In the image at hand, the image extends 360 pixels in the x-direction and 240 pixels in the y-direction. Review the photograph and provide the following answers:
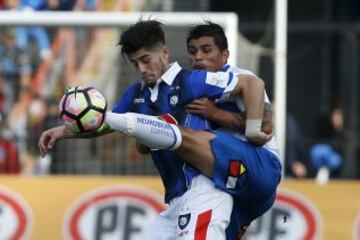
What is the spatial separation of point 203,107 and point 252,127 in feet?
0.95

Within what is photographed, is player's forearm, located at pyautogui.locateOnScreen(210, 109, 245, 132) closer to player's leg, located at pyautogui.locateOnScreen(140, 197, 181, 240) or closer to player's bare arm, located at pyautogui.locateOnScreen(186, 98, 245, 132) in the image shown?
player's bare arm, located at pyautogui.locateOnScreen(186, 98, 245, 132)

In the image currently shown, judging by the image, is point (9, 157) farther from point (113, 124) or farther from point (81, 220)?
point (113, 124)

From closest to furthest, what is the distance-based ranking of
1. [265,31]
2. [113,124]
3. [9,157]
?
[113,124]
[9,157]
[265,31]

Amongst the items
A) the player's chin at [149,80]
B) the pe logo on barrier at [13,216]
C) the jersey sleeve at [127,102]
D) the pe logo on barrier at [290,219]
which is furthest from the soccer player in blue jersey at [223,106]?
the pe logo on barrier at [13,216]

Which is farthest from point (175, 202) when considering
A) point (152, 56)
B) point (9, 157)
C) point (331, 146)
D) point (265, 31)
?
point (265, 31)

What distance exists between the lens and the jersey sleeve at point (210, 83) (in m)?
7.26

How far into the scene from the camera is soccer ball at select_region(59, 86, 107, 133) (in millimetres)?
6777

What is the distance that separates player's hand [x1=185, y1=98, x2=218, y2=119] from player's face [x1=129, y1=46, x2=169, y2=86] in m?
0.25

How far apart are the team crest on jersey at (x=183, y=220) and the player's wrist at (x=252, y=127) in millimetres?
568

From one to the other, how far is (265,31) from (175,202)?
9786 millimetres

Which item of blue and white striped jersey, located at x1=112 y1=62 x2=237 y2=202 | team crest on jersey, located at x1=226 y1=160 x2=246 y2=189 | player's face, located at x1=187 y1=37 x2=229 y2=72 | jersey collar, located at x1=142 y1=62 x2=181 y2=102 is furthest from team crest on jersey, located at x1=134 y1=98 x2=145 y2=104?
team crest on jersey, located at x1=226 y1=160 x2=246 y2=189

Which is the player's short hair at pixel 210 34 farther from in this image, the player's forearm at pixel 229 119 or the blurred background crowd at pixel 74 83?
the blurred background crowd at pixel 74 83

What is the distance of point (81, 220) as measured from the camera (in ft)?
34.1

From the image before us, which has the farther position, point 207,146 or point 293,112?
point 293,112
